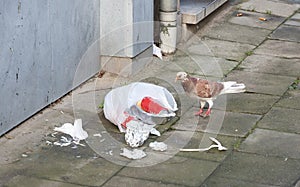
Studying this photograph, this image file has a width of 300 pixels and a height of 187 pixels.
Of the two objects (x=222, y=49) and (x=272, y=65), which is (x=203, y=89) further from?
(x=222, y=49)

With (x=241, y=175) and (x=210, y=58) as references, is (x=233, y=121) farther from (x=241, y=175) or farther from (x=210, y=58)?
(x=210, y=58)

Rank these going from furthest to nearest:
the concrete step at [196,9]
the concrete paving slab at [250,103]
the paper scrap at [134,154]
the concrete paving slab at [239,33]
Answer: the concrete paving slab at [239,33] → the concrete step at [196,9] → the concrete paving slab at [250,103] → the paper scrap at [134,154]

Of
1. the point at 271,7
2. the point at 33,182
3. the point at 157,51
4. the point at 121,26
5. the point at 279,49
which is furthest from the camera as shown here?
the point at 271,7

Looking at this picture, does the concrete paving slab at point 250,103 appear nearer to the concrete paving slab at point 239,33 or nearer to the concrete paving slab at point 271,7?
the concrete paving slab at point 239,33

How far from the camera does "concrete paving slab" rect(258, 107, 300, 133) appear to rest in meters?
6.86

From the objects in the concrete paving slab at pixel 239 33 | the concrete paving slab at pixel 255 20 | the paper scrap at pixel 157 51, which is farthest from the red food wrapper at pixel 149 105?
the concrete paving slab at pixel 255 20

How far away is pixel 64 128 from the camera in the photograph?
21.7ft

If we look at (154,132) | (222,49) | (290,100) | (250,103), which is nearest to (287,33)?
(222,49)

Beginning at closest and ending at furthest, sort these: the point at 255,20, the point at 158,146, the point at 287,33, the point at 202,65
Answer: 1. the point at 158,146
2. the point at 202,65
3. the point at 287,33
4. the point at 255,20

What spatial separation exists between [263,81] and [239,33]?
5.83 ft

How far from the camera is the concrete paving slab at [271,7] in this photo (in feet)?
35.1

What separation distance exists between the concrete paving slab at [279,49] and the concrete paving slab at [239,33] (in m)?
0.15

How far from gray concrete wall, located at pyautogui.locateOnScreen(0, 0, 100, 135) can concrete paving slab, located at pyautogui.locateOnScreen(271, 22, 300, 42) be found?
2.83 m

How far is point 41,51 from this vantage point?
6871 mm
